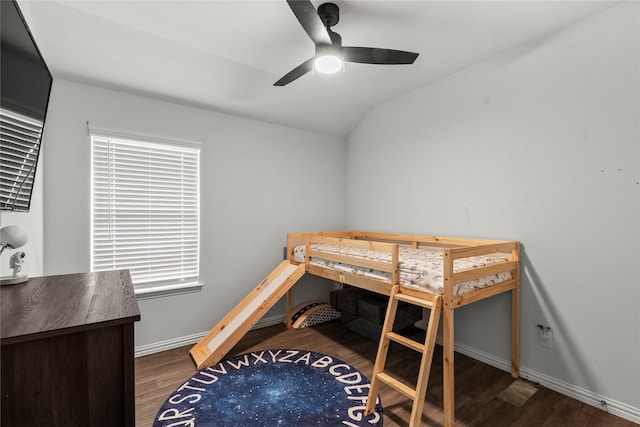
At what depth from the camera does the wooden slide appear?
8.31 ft

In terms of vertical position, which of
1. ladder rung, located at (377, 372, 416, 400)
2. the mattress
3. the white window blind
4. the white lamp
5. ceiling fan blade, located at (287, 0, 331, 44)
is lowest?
ladder rung, located at (377, 372, 416, 400)

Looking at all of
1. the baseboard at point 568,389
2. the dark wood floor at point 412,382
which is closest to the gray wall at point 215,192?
the dark wood floor at point 412,382

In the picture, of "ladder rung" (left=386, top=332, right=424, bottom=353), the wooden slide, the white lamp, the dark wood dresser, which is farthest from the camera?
the wooden slide

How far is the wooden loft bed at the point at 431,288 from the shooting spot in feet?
5.70

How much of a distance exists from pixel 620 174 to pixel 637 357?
113 centimetres

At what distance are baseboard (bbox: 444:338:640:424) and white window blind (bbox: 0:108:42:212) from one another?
328 cm

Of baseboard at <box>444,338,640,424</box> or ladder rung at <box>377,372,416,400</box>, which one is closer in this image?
ladder rung at <box>377,372,416,400</box>

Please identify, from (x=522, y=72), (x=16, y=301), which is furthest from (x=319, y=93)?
(x=16, y=301)

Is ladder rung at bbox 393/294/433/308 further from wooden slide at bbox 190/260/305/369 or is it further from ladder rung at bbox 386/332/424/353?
wooden slide at bbox 190/260/305/369

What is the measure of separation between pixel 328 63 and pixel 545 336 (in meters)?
2.47

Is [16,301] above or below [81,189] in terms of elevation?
Result: below

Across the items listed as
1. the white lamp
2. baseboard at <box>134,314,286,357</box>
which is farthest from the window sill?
the white lamp

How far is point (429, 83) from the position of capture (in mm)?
2980

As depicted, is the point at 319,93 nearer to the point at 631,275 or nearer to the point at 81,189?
the point at 81,189
